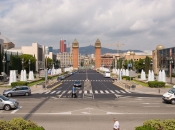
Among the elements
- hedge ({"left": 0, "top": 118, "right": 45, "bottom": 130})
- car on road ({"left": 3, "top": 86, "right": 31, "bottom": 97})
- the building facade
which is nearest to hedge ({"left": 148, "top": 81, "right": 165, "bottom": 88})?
car on road ({"left": 3, "top": 86, "right": 31, "bottom": 97})

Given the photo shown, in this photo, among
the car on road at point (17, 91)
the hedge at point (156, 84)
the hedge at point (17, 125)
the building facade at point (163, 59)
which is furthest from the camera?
the building facade at point (163, 59)

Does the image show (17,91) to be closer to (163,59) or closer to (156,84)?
(156,84)

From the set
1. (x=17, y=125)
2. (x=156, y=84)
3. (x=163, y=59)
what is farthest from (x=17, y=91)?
(x=163, y=59)

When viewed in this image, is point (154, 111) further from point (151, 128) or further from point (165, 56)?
point (165, 56)

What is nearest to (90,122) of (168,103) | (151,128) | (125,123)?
(125,123)

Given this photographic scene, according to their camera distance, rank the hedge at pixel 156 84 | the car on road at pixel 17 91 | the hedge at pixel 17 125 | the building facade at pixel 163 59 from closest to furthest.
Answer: the hedge at pixel 17 125 < the car on road at pixel 17 91 < the hedge at pixel 156 84 < the building facade at pixel 163 59

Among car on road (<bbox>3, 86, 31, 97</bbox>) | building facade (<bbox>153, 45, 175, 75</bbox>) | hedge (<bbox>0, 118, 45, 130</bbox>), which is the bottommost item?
car on road (<bbox>3, 86, 31, 97</bbox>)

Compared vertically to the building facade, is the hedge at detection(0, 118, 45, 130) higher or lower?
lower

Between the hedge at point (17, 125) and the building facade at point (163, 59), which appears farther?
the building facade at point (163, 59)

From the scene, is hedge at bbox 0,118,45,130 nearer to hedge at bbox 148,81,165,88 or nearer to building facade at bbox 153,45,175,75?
hedge at bbox 148,81,165,88

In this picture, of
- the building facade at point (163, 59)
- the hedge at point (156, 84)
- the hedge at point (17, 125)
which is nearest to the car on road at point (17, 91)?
the hedge at point (156, 84)

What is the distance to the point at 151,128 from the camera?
37.0 ft

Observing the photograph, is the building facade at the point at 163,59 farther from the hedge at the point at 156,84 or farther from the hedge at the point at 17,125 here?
the hedge at the point at 17,125

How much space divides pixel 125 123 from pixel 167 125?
7245 millimetres
